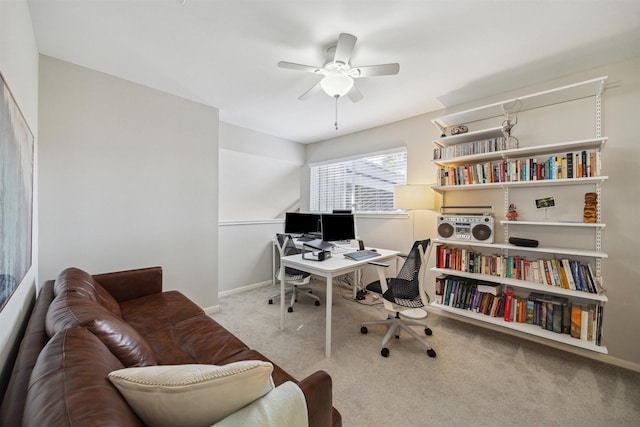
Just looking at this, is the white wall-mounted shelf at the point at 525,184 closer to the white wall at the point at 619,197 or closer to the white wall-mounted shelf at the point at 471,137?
the white wall at the point at 619,197

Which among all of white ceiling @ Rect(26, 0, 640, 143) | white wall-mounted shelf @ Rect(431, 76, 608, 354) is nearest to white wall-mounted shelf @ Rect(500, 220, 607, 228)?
white wall-mounted shelf @ Rect(431, 76, 608, 354)

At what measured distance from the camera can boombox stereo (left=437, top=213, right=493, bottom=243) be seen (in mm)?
2547

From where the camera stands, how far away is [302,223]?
3863 mm

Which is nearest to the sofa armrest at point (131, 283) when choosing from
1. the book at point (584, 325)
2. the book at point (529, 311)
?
the book at point (529, 311)

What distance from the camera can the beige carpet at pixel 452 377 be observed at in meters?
1.57

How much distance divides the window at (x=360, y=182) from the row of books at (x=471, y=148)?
2.22ft

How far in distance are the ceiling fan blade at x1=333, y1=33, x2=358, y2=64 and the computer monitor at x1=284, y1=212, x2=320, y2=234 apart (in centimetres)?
234

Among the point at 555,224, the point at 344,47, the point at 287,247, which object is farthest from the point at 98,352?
the point at 555,224

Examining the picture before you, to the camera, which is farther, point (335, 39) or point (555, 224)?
point (555, 224)

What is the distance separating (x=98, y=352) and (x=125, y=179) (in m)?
2.14

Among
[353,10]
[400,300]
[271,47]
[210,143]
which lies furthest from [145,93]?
[400,300]

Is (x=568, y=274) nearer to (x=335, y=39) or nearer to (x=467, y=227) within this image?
(x=467, y=227)

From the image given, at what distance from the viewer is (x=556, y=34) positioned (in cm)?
178

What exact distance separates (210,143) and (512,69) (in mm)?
3173
